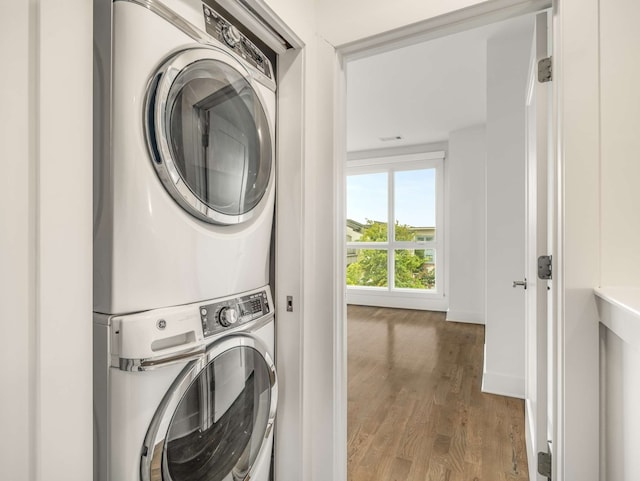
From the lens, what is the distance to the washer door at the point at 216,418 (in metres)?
0.85

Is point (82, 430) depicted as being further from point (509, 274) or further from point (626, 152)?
point (509, 274)

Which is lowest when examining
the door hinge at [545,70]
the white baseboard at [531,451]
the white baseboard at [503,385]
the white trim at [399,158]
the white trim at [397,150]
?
the white baseboard at [503,385]

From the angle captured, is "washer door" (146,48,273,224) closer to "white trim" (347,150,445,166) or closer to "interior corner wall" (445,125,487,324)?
"interior corner wall" (445,125,487,324)

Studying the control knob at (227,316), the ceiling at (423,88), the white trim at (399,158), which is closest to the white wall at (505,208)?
the ceiling at (423,88)

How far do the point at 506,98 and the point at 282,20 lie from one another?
211 centimetres

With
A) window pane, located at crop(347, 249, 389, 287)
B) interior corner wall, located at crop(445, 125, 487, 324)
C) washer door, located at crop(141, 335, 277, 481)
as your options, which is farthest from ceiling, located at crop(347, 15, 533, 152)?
window pane, located at crop(347, 249, 389, 287)

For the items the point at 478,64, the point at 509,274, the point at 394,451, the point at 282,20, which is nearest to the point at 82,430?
the point at 282,20

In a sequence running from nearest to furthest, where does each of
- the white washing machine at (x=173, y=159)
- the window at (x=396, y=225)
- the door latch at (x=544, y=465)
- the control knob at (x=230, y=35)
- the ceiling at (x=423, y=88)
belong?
the white washing machine at (x=173, y=159), the control knob at (x=230, y=35), the door latch at (x=544, y=465), the ceiling at (x=423, y=88), the window at (x=396, y=225)

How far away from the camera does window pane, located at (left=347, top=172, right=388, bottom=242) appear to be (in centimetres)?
571

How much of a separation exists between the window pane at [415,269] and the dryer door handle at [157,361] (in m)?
4.92

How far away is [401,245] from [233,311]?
15.6ft

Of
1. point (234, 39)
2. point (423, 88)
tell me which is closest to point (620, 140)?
point (234, 39)

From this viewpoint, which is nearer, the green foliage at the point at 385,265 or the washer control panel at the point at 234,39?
the washer control panel at the point at 234,39

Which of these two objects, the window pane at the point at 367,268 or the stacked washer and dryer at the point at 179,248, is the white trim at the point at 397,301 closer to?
the window pane at the point at 367,268
